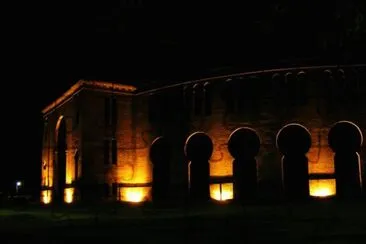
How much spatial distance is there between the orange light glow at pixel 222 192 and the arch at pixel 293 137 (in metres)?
3.64

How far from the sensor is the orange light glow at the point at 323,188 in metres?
29.6

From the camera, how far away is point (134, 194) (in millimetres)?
35656

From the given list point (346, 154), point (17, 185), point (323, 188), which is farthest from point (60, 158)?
point (346, 154)

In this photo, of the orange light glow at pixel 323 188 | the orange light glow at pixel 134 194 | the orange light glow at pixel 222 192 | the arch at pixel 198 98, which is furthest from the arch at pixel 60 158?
the orange light glow at pixel 323 188

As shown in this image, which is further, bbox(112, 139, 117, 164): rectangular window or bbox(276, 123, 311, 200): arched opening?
bbox(112, 139, 117, 164): rectangular window

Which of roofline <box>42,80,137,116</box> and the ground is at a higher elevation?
roofline <box>42,80,137,116</box>

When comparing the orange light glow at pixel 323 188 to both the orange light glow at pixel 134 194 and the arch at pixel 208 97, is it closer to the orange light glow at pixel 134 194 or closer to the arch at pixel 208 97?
the arch at pixel 208 97

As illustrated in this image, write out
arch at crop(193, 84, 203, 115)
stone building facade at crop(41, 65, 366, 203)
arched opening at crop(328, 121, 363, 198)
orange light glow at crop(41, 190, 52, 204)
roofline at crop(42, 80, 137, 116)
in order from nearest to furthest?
arched opening at crop(328, 121, 363, 198) → stone building facade at crop(41, 65, 366, 203) → arch at crop(193, 84, 203, 115) → roofline at crop(42, 80, 137, 116) → orange light glow at crop(41, 190, 52, 204)

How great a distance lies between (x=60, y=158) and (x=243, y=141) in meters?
15.6

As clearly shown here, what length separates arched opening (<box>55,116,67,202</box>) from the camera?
41.3 meters

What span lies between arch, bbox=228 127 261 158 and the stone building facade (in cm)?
43

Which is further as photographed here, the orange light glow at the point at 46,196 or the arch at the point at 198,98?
the orange light glow at the point at 46,196

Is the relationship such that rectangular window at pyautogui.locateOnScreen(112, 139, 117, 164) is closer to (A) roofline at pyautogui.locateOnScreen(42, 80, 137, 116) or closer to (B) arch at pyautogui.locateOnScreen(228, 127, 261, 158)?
(A) roofline at pyautogui.locateOnScreen(42, 80, 137, 116)

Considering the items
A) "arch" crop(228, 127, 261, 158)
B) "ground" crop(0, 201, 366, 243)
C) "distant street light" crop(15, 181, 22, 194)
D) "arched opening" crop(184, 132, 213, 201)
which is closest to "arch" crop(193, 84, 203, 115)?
"arched opening" crop(184, 132, 213, 201)
